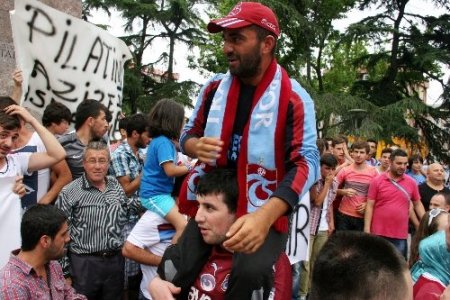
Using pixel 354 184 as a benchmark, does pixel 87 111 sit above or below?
above

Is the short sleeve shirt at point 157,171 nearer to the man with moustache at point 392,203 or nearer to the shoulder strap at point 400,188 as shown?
the man with moustache at point 392,203

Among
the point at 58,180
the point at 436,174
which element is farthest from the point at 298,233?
the point at 436,174

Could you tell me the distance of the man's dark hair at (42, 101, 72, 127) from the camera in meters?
4.52

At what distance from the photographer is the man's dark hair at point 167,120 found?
14.4ft

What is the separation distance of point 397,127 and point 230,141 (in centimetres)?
1605

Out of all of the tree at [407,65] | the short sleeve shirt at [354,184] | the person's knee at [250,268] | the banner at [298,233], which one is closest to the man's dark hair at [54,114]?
the banner at [298,233]

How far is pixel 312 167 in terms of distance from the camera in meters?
2.38

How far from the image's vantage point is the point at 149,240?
4.41m

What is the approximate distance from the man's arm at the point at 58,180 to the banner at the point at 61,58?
588 mm

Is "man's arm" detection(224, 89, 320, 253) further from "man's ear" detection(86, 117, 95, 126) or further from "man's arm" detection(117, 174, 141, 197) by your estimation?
"man's arm" detection(117, 174, 141, 197)

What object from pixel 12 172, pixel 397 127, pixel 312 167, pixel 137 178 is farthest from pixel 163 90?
pixel 312 167

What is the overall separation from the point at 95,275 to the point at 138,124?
5.49 feet

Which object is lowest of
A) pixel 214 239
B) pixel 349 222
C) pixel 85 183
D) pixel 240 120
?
pixel 349 222

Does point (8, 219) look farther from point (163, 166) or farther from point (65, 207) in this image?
point (163, 166)
